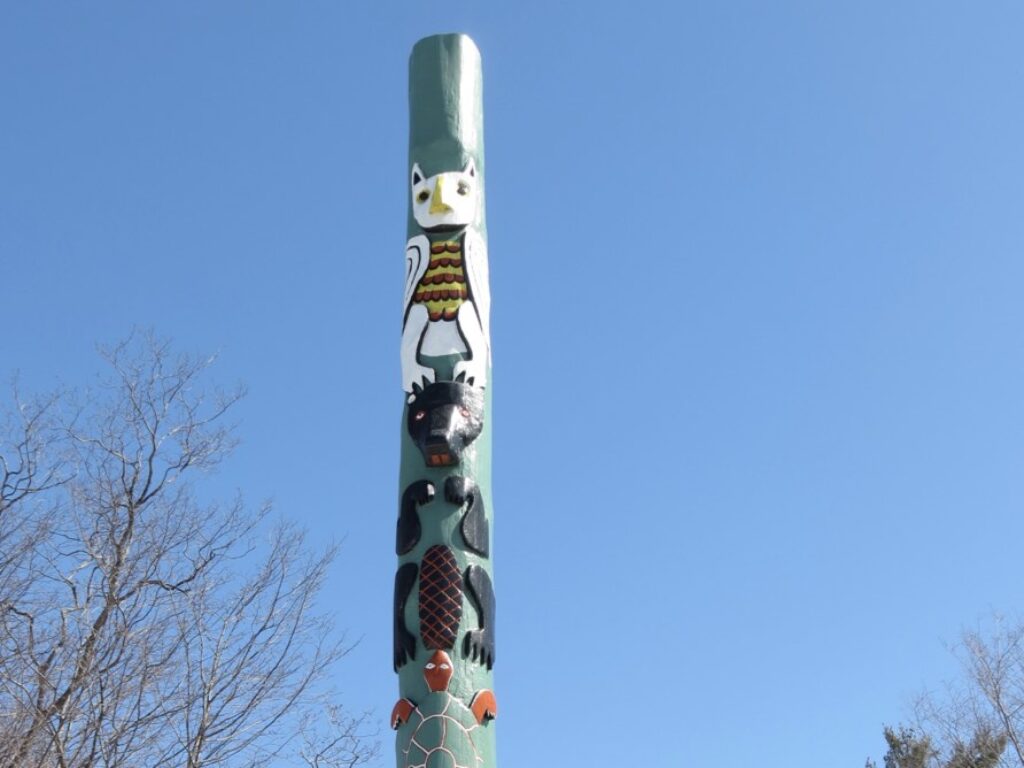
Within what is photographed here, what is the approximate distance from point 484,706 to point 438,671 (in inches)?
16.1

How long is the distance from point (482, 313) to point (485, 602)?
2.62 meters

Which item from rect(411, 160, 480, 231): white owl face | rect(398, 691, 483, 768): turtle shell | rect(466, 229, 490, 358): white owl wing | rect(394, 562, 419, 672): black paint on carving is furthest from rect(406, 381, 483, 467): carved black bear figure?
rect(398, 691, 483, 768): turtle shell

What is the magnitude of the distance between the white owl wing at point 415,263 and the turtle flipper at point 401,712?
330 centimetres

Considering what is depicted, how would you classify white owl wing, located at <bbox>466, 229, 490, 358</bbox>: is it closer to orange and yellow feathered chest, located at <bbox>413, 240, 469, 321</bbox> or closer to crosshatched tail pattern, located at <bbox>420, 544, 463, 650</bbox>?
orange and yellow feathered chest, located at <bbox>413, 240, 469, 321</bbox>

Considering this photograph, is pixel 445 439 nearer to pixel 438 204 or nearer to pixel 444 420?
pixel 444 420

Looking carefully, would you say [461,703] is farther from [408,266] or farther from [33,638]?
[33,638]

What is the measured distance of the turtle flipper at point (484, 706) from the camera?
27.9ft

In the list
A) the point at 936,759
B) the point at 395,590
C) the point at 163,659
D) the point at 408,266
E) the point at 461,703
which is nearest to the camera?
the point at 461,703

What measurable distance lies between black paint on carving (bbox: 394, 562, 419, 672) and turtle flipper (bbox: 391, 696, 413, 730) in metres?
0.28

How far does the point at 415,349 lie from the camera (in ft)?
33.0

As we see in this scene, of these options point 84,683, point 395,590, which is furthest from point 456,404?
point 84,683

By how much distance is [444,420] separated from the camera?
944 cm

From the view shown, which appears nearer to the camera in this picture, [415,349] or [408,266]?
[415,349]

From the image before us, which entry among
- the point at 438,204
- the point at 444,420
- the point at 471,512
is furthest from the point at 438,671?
the point at 438,204
